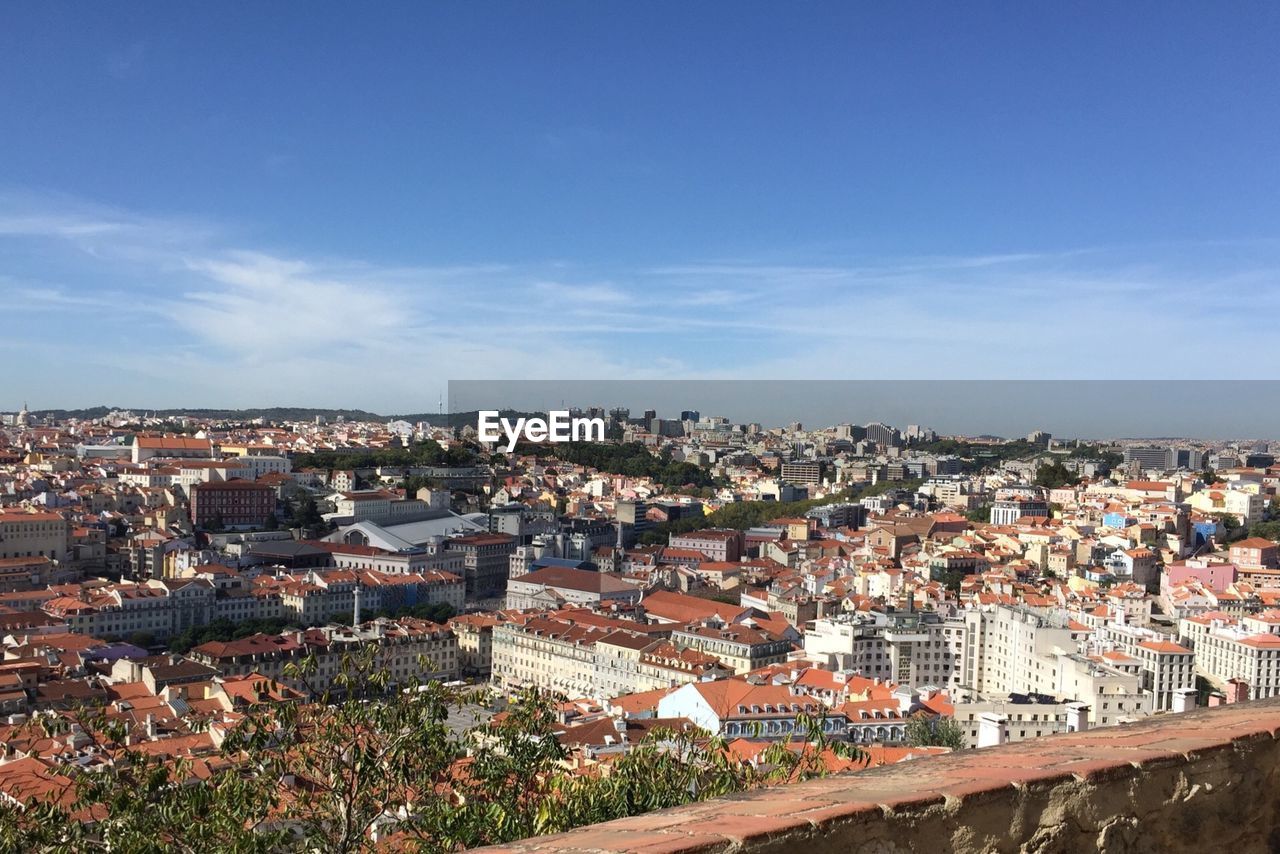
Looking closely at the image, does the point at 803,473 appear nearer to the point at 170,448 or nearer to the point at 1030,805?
the point at 170,448

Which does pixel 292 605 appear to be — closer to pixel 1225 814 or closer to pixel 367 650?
pixel 367 650

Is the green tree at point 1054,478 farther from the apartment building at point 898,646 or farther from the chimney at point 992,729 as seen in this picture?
the chimney at point 992,729

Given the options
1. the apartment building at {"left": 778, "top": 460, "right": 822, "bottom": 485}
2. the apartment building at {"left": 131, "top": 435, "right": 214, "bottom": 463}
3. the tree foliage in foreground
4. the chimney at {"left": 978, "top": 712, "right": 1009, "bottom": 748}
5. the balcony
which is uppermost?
the balcony

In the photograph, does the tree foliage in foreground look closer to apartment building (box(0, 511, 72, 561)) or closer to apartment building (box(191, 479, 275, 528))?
apartment building (box(0, 511, 72, 561))

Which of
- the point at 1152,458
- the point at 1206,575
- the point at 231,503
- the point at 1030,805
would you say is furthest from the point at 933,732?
the point at 1152,458

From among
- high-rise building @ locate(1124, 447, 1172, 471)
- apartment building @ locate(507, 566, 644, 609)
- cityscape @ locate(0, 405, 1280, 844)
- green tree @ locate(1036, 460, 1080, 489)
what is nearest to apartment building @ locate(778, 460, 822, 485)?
cityscape @ locate(0, 405, 1280, 844)

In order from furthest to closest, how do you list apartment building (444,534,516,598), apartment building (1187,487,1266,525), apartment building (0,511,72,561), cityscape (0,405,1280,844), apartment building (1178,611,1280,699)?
1. apartment building (1187,487,1266,525)
2. apartment building (444,534,516,598)
3. apartment building (0,511,72,561)
4. apartment building (1178,611,1280,699)
5. cityscape (0,405,1280,844)
